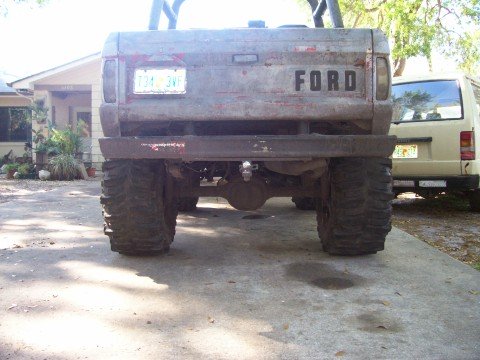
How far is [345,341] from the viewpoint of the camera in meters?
2.42

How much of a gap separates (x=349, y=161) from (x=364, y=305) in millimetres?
1246

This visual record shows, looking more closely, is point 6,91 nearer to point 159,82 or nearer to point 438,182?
point 438,182

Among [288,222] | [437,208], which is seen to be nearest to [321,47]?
[288,222]

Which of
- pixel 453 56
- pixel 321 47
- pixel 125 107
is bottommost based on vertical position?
pixel 125 107

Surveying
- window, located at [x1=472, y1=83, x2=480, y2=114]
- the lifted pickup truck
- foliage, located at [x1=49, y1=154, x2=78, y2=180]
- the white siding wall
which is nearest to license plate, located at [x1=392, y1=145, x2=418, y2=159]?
window, located at [x1=472, y1=83, x2=480, y2=114]

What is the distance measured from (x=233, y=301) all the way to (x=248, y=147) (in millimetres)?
1035

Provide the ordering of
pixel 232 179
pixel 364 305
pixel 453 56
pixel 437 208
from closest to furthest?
pixel 364 305 → pixel 232 179 → pixel 437 208 → pixel 453 56

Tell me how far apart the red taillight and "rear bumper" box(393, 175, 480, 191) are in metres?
0.27

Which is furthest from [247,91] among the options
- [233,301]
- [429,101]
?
[429,101]

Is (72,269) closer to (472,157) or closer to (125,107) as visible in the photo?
(125,107)

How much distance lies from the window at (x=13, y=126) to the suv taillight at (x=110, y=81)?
18215 mm

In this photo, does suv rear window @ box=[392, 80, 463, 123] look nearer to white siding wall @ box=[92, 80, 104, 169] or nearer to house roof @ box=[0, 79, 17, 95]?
white siding wall @ box=[92, 80, 104, 169]

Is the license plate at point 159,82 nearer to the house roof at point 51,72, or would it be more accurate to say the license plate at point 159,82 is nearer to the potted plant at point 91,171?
the potted plant at point 91,171

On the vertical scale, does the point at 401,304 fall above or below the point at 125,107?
below
